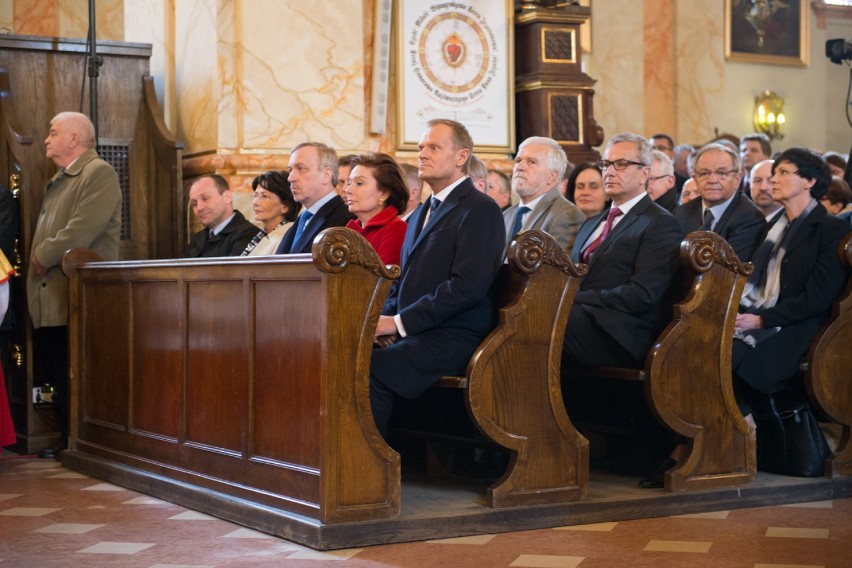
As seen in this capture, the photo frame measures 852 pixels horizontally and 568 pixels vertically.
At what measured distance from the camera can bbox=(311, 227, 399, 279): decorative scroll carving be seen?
13.7ft

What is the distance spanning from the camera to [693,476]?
4.96 meters

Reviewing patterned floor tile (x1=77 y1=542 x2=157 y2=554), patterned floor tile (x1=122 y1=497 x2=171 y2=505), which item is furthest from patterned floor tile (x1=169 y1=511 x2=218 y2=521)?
patterned floor tile (x1=77 y1=542 x2=157 y2=554)

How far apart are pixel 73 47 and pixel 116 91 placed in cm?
34

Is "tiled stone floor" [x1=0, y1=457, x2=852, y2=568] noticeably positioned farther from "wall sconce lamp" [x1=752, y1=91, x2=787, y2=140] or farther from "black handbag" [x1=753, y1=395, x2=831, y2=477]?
"wall sconce lamp" [x1=752, y1=91, x2=787, y2=140]

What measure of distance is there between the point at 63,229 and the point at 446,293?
2594 millimetres

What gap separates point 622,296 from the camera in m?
5.06

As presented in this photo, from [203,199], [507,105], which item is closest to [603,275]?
[203,199]

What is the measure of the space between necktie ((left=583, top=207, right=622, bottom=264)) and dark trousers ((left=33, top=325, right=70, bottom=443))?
2.67 m

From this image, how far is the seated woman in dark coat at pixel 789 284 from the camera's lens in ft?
17.5

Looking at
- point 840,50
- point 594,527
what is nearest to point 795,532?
point 594,527

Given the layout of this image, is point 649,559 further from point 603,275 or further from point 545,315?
point 603,275

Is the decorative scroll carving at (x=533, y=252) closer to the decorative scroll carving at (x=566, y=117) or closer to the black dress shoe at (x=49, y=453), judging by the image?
the black dress shoe at (x=49, y=453)

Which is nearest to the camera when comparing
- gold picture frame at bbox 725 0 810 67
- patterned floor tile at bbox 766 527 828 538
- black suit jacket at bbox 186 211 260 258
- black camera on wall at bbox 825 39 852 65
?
patterned floor tile at bbox 766 527 828 538

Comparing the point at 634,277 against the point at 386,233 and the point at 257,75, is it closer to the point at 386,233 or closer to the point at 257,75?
the point at 386,233
